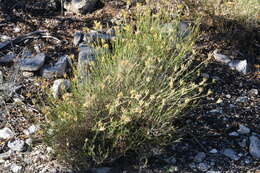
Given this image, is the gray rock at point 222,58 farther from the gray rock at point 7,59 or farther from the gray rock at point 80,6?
the gray rock at point 7,59

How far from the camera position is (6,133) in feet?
10.6

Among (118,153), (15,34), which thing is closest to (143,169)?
(118,153)

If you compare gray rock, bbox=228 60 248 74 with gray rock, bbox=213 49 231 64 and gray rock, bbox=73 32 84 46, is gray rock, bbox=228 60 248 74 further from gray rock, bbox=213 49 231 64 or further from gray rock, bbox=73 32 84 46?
gray rock, bbox=73 32 84 46

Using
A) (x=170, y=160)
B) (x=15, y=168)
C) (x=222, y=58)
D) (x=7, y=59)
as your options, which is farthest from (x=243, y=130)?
(x=7, y=59)

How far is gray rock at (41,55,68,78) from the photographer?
374 centimetres

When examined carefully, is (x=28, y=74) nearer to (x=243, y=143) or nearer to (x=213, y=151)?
(x=213, y=151)

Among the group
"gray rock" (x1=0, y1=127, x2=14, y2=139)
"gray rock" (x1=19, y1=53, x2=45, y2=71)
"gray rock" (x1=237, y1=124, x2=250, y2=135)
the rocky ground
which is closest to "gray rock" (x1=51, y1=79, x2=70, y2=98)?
the rocky ground

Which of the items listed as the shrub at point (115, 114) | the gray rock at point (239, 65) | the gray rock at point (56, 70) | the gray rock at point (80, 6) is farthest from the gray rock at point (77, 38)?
the gray rock at point (239, 65)

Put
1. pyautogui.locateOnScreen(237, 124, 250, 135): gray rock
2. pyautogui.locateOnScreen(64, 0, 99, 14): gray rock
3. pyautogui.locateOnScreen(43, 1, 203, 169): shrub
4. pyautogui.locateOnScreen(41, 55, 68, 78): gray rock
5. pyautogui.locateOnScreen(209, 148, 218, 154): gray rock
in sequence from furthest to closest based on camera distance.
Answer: pyautogui.locateOnScreen(64, 0, 99, 14): gray rock → pyautogui.locateOnScreen(41, 55, 68, 78): gray rock → pyautogui.locateOnScreen(237, 124, 250, 135): gray rock → pyautogui.locateOnScreen(209, 148, 218, 154): gray rock → pyautogui.locateOnScreen(43, 1, 203, 169): shrub

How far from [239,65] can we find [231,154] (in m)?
1.24

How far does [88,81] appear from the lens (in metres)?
2.96

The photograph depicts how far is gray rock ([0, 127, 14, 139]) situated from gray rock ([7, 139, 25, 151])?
0.08m

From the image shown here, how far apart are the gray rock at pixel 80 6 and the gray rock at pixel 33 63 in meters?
0.97

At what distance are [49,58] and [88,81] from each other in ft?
3.84
